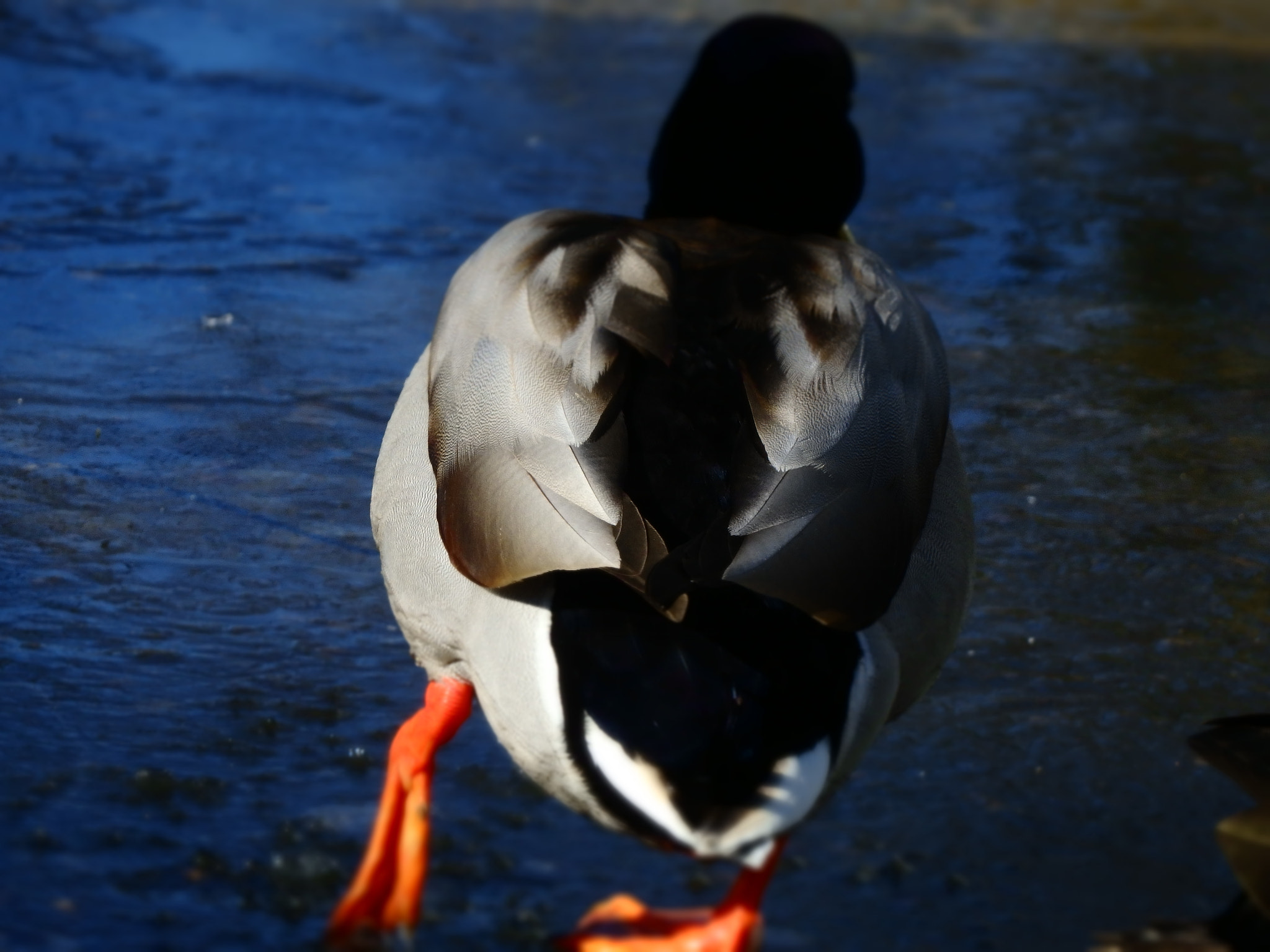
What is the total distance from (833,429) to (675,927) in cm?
80

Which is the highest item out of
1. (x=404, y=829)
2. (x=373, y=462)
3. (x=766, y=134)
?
(x=766, y=134)

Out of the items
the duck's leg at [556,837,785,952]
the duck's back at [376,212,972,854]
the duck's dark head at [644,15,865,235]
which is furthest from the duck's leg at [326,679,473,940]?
the duck's dark head at [644,15,865,235]

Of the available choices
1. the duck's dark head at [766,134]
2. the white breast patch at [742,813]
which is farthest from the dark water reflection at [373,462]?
the duck's dark head at [766,134]

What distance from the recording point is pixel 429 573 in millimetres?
2756

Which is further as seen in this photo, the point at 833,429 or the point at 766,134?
the point at 766,134

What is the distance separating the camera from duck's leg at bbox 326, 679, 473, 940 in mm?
2418

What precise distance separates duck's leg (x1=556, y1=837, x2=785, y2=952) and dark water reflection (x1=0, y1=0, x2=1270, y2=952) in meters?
0.07

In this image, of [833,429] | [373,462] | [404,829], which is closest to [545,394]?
[833,429]

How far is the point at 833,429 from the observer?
8.32 feet

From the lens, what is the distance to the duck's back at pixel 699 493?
2242mm

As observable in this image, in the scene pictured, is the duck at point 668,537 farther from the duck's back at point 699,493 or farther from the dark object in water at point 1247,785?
the dark object in water at point 1247,785

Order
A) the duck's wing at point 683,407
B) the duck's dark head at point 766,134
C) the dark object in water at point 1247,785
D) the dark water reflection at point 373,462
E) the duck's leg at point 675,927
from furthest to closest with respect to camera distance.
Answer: the duck's dark head at point 766,134, the dark water reflection at point 373,462, the duck's leg at point 675,927, the duck's wing at point 683,407, the dark object in water at point 1247,785

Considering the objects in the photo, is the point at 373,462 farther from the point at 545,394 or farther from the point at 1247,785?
the point at 1247,785

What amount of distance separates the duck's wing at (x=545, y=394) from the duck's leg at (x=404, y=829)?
0.38m
